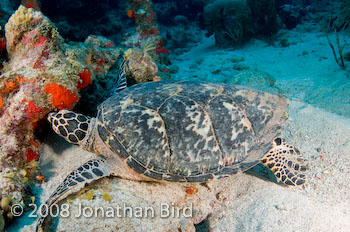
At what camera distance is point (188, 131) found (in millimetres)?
2305

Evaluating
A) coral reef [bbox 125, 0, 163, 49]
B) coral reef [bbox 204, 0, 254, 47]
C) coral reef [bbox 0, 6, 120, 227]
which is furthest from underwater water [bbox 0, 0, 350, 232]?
coral reef [bbox 204, 0, 254, 47]

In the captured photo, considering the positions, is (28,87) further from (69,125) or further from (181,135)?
(181,135)

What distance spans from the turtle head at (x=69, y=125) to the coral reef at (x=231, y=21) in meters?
8.16

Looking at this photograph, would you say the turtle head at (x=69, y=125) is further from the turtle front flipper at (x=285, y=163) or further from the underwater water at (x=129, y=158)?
the turtle front flipper at (x=285, y=163)

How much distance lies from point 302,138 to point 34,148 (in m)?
4.04

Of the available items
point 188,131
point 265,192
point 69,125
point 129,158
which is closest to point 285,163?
point 265,192

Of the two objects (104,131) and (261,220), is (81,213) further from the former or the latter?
(261,220)

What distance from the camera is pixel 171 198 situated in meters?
2.36

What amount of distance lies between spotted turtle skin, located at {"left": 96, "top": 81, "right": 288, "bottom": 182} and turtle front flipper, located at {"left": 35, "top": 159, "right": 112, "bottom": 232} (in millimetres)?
252

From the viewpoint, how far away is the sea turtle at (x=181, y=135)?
2256mm

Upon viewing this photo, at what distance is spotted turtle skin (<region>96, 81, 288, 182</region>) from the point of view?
2258 millimetres

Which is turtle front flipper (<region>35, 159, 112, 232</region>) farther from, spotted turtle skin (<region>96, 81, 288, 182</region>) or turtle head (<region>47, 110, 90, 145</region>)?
turtle head (<region>47, 110, 90, 145</region>)

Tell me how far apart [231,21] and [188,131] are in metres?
8.12

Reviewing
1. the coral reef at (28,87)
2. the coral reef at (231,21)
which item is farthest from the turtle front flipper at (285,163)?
the coral reef at (231,21)
